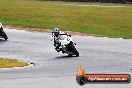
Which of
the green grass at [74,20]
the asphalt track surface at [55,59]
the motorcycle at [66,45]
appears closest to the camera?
the asphalt track surface at [55,59]

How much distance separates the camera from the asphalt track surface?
13729 mm

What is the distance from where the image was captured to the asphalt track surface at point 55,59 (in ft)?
45.0

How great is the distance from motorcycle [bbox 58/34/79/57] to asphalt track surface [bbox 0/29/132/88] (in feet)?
1.20

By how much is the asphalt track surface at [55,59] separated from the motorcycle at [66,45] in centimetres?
36

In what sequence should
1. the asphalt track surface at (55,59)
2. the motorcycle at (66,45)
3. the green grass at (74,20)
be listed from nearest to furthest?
1. the asphalt track surface at (55,59)
2. the motorcycle at (66,45)
3. the green grass at (74,20)

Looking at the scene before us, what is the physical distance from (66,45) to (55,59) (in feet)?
3.38

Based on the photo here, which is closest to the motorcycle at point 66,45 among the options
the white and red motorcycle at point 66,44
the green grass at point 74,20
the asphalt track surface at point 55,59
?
the white and red motorcycle at point 66,44

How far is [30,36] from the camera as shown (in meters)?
32.4

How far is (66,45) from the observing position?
22.2 metres

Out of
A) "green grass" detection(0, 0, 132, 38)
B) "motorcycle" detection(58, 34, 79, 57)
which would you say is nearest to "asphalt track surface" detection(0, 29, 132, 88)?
"motorcycle" detection(58, 34, 79, 57)

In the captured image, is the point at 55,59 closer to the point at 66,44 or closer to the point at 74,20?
the point at 66,44

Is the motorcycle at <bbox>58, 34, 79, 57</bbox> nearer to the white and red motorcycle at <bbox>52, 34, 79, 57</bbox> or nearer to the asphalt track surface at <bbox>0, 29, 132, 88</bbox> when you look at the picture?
the white and red motorcycle at <bbox>52, 34, 79, 57</bbox>

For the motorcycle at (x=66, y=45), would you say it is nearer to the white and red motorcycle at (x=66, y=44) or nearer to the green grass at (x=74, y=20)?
the white and red motorcycle at (x=66, y=44)

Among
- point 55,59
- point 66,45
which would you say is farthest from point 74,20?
point 55,59
